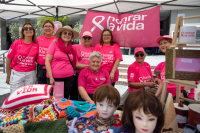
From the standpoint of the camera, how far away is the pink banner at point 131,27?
243 cm

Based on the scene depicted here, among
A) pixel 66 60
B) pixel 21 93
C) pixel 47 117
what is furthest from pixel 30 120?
pixel 66 60

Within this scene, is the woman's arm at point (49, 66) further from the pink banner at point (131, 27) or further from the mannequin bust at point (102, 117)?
the pink banner at point (131, 27)

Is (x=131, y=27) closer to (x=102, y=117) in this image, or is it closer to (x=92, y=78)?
(x=92, y=78)

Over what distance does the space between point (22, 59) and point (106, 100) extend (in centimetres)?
182

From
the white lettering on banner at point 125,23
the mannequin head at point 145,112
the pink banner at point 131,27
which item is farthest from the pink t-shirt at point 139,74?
the mannequin head at point 145,112

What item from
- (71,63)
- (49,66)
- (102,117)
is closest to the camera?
(102,117)

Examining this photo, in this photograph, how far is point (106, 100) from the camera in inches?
45.7

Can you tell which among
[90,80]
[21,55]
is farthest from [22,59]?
[90,80]

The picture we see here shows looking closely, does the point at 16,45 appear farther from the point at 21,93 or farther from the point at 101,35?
the point at 101,35

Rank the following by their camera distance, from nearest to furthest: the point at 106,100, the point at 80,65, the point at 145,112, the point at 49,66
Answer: the point at 145,112, the point at 106,100, the point at 49,66, the point at 80,65

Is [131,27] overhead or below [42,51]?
overhead

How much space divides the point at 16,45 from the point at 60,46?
0.82m

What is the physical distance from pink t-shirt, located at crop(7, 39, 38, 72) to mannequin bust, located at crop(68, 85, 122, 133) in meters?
1.52

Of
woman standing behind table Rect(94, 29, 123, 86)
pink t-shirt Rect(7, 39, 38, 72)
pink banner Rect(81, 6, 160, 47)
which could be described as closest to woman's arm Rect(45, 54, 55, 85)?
pink t-shirt Rect(7, 39, 38, 72)
